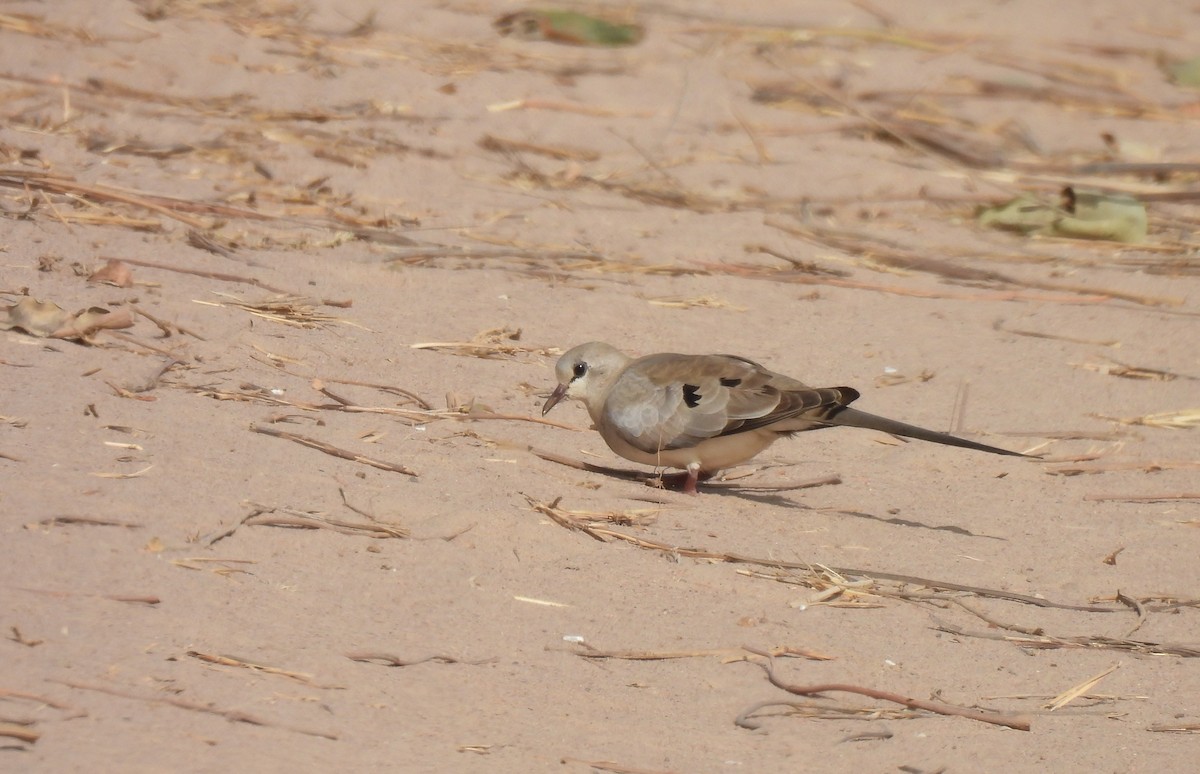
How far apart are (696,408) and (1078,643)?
141 cm

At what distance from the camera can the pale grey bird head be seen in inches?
199

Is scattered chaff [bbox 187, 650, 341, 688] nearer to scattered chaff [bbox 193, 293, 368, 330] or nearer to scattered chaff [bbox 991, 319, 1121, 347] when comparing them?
scattered chaff [bbox 193, 293, 368, 330]

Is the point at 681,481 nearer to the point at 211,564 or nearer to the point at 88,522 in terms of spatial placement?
the point at 211,564

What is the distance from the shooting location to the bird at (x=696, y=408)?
4883mm

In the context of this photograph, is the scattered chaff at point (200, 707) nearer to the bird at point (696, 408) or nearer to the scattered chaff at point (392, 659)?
the scattered chaff at point (392, 659)

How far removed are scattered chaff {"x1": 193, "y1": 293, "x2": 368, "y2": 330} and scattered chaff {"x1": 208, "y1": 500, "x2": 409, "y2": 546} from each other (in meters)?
1.65

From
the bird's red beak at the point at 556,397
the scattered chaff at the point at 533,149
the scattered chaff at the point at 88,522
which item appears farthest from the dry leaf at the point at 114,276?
the scattered chaff at the point at 533,149

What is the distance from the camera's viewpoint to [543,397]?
555 centimetres

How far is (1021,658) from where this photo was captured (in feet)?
13.0

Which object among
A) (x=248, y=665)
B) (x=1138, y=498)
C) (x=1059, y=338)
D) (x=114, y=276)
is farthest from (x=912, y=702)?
(x=1059, y=338)

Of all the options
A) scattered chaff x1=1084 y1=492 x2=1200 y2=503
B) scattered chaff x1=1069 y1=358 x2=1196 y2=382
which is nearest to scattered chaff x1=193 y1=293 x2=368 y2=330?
scattered chaff x1=1084 y1=492 x2=1200 y2=503

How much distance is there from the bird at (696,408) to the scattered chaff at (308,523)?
114cm

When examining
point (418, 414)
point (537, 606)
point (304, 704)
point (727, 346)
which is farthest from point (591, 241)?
point (304, 704)

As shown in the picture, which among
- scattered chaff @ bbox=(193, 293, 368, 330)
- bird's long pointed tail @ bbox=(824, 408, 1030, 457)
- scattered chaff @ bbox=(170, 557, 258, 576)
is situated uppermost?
scattered chaff @ bbox=(193, 293, 368, 330)
